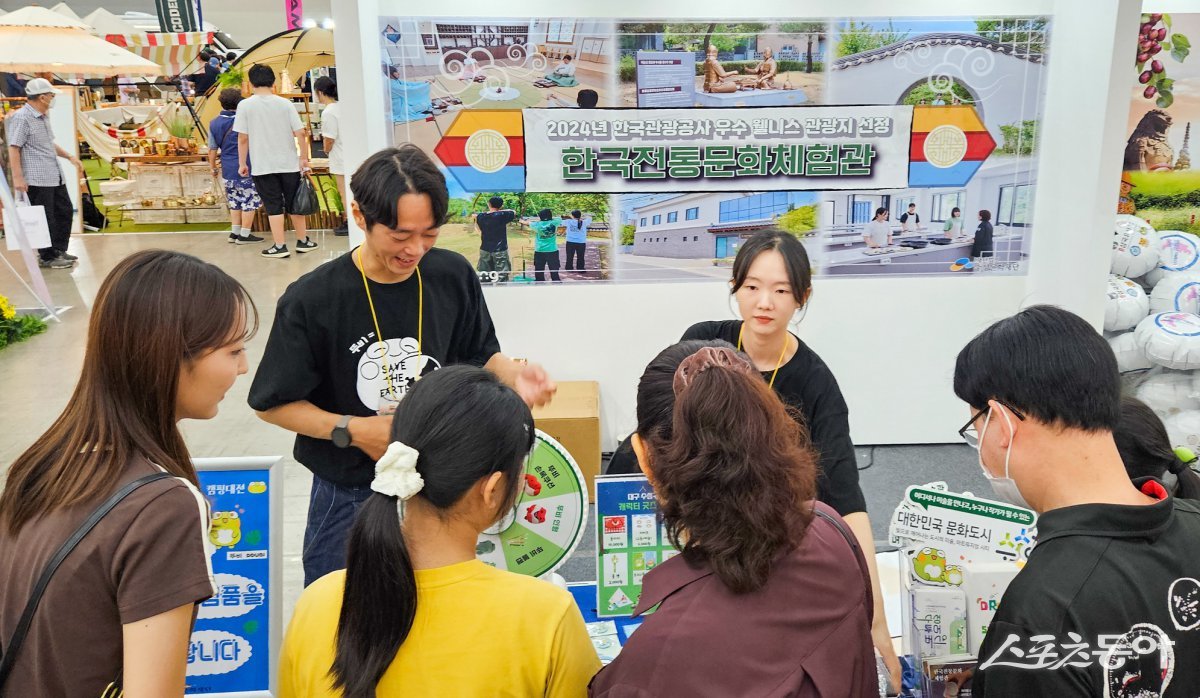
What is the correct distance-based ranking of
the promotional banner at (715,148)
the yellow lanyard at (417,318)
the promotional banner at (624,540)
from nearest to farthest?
the promotional banner at (624,540) → the yellow lanyard at (417,318) → the promotional banner at (715,148)

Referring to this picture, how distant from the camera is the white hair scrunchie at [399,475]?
3.85ft

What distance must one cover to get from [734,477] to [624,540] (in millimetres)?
778

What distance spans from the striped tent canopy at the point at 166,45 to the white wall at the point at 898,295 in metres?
11.6

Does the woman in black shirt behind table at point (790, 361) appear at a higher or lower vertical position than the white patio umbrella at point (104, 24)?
lower

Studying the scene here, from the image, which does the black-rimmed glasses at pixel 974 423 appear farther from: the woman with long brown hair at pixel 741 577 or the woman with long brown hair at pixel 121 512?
the woman with long brown hair at pixel 121 512

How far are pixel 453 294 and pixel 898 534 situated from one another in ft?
3.64

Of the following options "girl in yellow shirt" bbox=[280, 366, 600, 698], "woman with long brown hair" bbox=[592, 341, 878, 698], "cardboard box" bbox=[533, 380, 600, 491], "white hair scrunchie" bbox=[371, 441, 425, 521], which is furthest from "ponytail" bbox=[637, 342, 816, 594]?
"cardboard box" bbox=[533, 380, 600, 491]

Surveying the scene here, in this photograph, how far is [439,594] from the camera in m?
1.20


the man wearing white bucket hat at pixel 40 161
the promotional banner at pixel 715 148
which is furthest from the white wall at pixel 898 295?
the man wearing white bucket hat at pixel 40 161

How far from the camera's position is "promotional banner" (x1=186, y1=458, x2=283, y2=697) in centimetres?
207

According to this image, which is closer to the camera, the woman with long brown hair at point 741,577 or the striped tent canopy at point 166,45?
the woman with long brown hair at point 741,577

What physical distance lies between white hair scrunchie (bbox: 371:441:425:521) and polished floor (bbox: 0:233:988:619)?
1.36 meters

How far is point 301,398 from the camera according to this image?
199cm

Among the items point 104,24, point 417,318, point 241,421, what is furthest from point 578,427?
point 104,24
